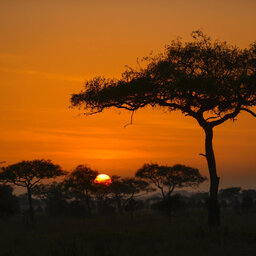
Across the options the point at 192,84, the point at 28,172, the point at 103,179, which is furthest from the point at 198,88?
the point at 103,179

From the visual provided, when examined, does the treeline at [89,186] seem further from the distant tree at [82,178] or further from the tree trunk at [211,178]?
the tree trunk at [211,178]

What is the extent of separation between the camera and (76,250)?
68.4 ft

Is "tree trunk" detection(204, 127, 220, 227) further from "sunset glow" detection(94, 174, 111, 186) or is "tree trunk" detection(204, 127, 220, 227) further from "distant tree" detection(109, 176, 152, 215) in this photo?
"distant tree" detection(109, 176, 152, 215)

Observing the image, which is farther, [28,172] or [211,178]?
[28,172]

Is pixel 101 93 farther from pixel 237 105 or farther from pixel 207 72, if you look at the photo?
pixel 237 105

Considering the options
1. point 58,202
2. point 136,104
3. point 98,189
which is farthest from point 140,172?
point 136,104

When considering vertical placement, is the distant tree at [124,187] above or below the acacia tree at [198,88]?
below

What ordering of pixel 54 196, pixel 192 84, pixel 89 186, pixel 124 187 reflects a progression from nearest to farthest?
pixel 192 84 < pixel 89 186 < pixel 54 196 < pixel 124 187

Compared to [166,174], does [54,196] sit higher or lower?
lower

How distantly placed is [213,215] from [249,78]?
983cm

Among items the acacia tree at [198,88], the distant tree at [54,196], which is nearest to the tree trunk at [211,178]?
the acacia tree at [198,88]

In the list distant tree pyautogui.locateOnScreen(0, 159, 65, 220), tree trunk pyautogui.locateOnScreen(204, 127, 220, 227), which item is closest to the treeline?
distant tree pyautogui.locateOnScreen(0, 159, 65, 220)

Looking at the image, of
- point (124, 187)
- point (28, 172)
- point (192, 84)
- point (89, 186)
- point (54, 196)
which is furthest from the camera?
point (124, 187)

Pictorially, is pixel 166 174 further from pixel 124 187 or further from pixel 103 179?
pixel 124 187
